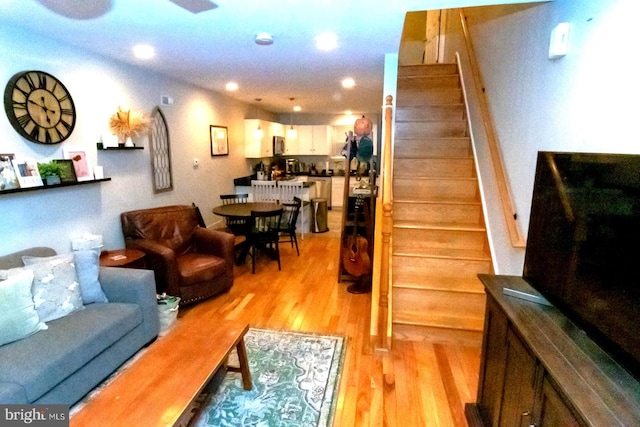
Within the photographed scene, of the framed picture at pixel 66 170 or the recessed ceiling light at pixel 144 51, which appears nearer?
the framed picture at pixel 66 170

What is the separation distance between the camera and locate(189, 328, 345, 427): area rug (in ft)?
6.23

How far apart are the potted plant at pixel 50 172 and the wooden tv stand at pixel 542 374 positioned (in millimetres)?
3002

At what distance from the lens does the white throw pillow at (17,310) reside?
1.79 m

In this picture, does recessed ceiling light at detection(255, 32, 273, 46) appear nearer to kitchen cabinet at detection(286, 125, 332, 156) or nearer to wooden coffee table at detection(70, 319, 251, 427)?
wooden coffee table at detection(70, 319, 251, 427)

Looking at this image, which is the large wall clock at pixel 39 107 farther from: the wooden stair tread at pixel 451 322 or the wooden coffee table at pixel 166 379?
the wooden stair tread at pixel 451 322

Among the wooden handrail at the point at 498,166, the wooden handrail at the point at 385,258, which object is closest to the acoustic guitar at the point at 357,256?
the wooden handrail at the point at 385,258

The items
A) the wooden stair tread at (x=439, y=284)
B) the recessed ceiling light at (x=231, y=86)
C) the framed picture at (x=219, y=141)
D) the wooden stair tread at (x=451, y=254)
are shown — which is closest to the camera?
the wooden stair tread at (x=439, y=284)

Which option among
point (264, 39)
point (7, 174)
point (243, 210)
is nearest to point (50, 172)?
point (7, 174)

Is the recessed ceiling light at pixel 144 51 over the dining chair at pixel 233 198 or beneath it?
over

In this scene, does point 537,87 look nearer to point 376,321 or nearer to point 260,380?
point 376,321

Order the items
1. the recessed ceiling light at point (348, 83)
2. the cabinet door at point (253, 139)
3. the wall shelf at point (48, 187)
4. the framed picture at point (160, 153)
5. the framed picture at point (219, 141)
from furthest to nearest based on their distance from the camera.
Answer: the cabinet door at point (253, 139)
the framed picture at point (219, 141)
the recessed ceiling light at point (348, 83)
the framed picture at point (160, 153)
the wall shelf at point (48, 187)

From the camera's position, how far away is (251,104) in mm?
6410

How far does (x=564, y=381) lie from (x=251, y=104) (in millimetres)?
6318

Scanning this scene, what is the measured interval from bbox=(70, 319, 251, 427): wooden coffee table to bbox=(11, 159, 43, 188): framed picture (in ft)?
4.94
